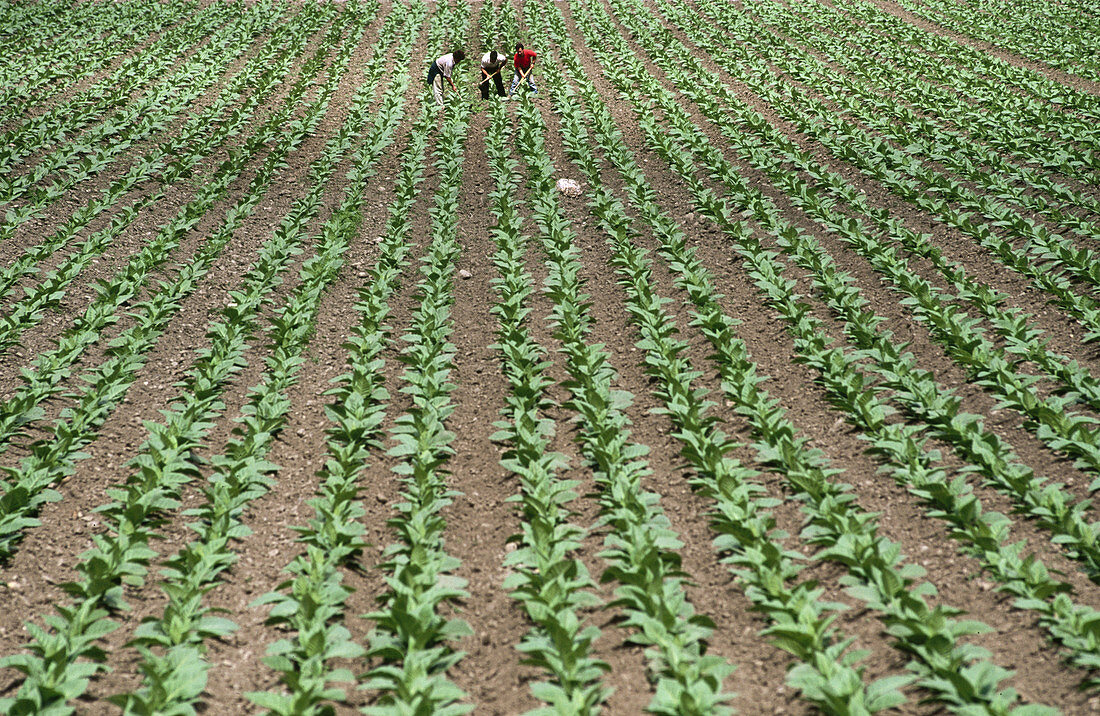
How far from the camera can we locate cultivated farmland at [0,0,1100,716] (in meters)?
3.95

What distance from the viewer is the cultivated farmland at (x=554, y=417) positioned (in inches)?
156

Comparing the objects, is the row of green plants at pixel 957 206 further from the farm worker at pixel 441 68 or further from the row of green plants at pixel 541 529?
the farm worker at pixel 441 68

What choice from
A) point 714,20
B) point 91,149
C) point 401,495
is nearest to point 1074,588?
point 401,495

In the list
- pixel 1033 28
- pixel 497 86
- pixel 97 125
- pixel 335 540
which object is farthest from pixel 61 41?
pixel 1033 28

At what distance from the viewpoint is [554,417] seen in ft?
19.9

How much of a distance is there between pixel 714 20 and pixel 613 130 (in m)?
13.6

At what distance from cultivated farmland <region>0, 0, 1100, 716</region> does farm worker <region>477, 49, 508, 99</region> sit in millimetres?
2675

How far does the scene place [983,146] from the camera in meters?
12.1

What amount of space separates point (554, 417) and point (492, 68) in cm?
1131

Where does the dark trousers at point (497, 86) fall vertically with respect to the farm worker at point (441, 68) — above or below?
below

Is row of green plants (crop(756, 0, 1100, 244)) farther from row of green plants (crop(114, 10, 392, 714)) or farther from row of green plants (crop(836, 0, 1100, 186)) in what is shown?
row of green plants (crop(114, 10, 392, 714))

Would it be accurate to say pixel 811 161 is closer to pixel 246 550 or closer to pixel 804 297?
pixel 804 297

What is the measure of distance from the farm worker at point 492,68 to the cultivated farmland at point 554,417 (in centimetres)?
267

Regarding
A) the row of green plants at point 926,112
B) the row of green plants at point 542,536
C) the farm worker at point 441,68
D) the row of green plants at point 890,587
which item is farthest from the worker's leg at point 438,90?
the row of green plants at point 890,587
